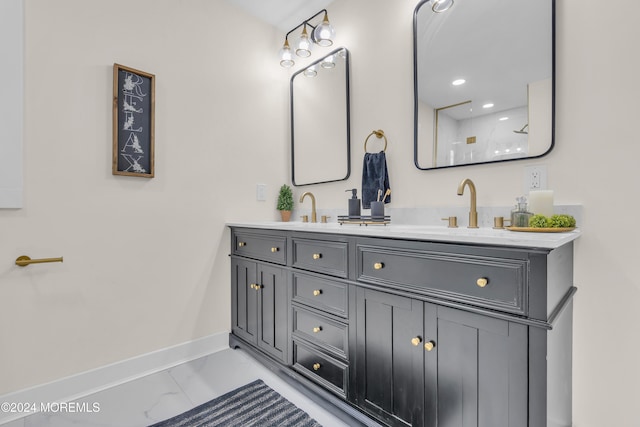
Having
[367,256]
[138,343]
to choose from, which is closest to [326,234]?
[367,256]

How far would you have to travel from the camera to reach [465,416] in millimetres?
1053

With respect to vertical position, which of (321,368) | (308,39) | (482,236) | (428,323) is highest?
(308,39)

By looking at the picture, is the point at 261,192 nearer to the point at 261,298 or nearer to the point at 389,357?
the point at 261,298

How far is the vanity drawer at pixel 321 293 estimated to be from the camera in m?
1.47

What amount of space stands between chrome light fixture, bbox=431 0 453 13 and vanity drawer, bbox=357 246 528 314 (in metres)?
1.31

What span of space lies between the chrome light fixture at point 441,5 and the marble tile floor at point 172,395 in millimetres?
2107

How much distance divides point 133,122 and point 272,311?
1.38 m

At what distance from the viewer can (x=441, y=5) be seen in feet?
5.41

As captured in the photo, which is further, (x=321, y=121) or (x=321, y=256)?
(x=321, y=121)

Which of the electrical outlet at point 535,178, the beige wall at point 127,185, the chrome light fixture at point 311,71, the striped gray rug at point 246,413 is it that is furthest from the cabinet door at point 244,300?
the electrical outlet at point 535,178

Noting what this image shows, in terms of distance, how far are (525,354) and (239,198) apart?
1949 mm

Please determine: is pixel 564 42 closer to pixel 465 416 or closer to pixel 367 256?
pixel 367 256

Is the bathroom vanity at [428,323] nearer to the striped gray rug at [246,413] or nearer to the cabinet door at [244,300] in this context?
the striped gray rug at [246,413]

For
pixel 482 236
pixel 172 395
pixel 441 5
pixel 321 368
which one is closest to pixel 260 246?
pixel 321 368
